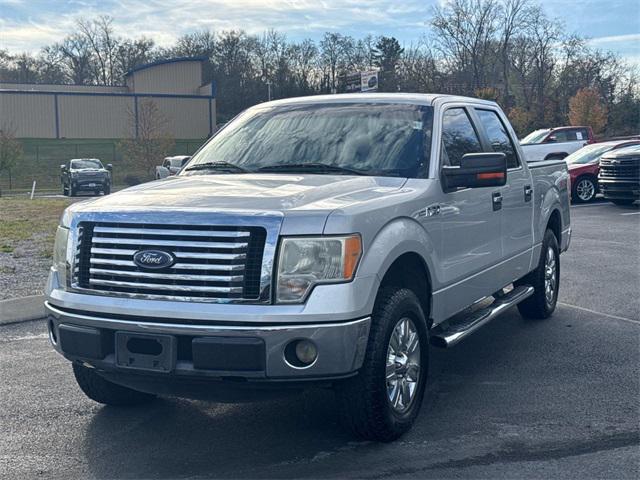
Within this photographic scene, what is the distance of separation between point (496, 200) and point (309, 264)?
2.57 metres

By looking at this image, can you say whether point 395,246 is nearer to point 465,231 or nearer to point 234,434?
point 465,231

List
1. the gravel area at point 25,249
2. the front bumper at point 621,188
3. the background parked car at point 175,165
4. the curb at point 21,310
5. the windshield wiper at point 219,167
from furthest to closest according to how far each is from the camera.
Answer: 1. the front bumper at point 621,188
2. the gravel area at point 25,249
3. the curb at point 21,310
4. the background parked car at point 175,165
5. the windshield wiper at point 219,167

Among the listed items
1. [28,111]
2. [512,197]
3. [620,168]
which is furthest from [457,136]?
[28,111]

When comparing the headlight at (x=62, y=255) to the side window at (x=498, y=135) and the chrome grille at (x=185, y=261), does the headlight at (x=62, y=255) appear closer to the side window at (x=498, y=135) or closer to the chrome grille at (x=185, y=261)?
the chrome grille at (x=185, y=261)

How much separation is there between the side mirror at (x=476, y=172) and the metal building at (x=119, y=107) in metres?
56.0

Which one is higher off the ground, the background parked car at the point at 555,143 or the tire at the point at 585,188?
the background parked car at the point at 555,143

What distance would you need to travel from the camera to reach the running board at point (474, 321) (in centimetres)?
521

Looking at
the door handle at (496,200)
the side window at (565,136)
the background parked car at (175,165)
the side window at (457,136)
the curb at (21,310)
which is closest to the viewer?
the side window at (457,136)

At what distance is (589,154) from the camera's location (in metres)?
21.5

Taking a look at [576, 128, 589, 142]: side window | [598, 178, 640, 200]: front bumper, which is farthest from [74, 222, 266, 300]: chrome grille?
[576, 128, 589, 142]: side window

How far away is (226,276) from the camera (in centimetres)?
406

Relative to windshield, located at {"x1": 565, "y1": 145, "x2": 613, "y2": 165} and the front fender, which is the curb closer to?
the front fender

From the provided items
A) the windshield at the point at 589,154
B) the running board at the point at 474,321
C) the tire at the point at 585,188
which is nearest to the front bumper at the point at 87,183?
the windshield at the point at 589,154

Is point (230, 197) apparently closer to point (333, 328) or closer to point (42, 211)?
point (333, 328)
